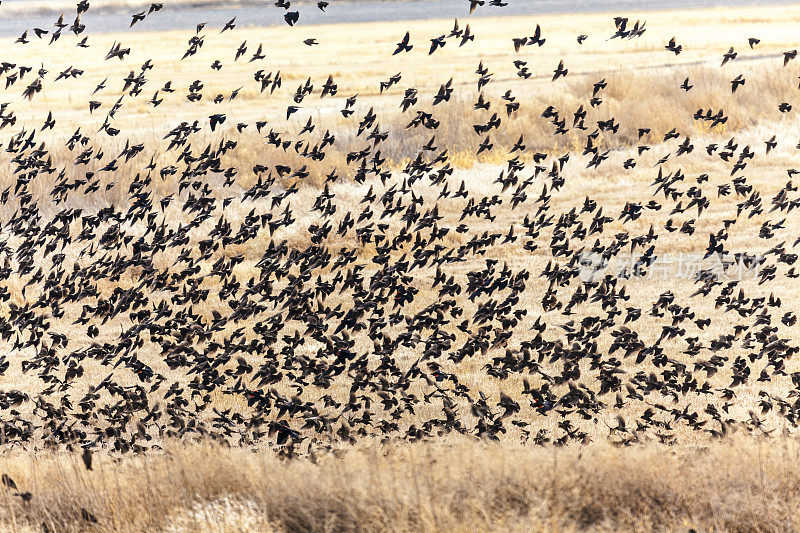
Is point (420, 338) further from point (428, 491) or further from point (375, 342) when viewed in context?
point (428, 491)

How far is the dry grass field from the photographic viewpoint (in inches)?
357

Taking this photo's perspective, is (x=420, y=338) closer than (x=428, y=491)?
No

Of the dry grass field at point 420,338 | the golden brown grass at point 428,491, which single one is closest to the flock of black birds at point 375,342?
the dry grass field at point 420,338

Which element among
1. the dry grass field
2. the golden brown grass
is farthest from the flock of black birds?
the golden brown grass

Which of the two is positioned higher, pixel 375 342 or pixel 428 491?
pixel 375 342

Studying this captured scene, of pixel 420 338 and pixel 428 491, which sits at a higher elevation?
pixel 420 338

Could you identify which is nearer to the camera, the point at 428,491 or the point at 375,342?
the point at 428,491

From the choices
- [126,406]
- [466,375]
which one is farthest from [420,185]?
[126,406]

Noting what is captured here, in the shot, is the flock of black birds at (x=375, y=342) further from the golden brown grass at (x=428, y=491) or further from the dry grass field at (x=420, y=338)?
the golden brown grass at (x=428, y=491)

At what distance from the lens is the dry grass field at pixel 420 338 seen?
9.07m

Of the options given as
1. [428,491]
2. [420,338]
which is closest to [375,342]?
[420,338]

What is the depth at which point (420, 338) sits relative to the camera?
15.1 metres

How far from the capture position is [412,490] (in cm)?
880

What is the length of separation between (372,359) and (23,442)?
19.3ft
